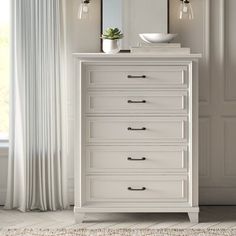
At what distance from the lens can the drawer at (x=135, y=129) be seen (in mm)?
4230

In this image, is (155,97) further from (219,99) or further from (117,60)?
(219,99)

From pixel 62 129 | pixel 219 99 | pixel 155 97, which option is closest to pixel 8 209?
pixel 62 129

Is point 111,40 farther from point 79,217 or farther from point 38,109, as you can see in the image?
point 79,217

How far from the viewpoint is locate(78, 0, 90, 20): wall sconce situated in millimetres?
4727

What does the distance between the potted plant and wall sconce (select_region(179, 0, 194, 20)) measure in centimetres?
61

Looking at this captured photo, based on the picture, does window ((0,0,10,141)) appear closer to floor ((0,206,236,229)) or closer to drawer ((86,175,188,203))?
floor ((0,206,236,229))

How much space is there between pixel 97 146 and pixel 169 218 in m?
0.73

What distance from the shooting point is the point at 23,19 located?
461cm

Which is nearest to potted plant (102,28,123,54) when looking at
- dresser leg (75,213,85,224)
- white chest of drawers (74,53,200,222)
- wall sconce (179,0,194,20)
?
white chest of drawers (74,53,200,222)

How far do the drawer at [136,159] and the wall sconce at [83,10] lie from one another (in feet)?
3.52

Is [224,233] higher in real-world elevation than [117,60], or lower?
lower

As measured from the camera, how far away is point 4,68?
5035 mm

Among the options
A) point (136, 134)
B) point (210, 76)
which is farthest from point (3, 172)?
point (210, 76)

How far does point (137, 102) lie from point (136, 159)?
0.38 metres
